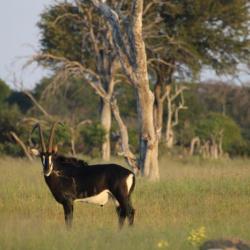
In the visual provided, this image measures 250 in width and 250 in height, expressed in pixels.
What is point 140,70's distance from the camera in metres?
19.0

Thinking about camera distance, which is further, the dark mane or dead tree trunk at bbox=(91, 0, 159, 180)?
dead tree trunk at bbox=(91, 0, 159, 180)

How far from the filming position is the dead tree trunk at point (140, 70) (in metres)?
18.9

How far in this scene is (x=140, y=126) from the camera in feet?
64.1

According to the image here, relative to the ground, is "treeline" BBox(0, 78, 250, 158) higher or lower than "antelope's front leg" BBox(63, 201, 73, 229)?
higher

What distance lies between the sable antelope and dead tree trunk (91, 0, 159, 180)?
6.72 m

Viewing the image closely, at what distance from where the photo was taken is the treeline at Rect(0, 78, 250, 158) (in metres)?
29.8

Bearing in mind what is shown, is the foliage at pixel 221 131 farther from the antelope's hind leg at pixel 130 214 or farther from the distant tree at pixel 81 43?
the antelope's hind leg at pixel 130 214

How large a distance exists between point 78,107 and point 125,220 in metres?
43.0

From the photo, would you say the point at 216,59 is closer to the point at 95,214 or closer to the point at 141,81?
the point at 141,81

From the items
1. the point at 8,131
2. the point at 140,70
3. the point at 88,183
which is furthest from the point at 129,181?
the point at 8,131

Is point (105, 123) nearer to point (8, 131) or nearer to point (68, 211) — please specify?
point (8, 131)

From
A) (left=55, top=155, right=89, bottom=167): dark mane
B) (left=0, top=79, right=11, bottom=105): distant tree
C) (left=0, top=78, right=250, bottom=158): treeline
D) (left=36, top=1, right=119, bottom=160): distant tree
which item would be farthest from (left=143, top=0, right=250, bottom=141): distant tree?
(left=0, top=79, right=11, bottom=105): distant tree

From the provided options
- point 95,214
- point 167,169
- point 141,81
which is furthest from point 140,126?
point 95,214

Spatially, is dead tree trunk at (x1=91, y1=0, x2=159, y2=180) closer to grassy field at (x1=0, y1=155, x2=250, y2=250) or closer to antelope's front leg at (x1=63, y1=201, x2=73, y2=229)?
grassy field at (x1=0, y1=155, x2=250, y2=250)
